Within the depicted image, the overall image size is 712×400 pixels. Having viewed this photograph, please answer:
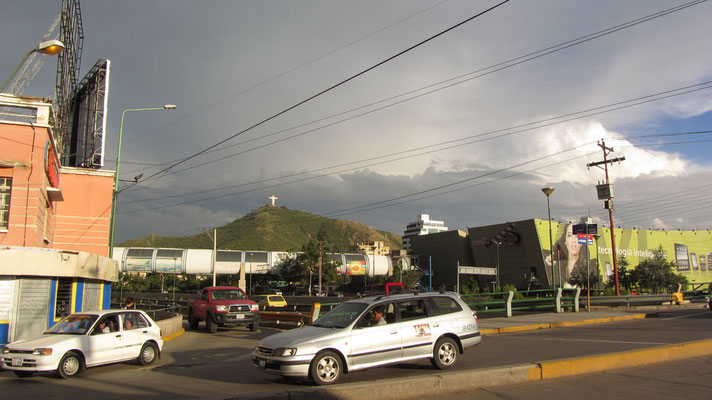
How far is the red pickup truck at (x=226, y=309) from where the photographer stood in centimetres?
2064

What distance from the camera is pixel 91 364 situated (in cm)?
1114

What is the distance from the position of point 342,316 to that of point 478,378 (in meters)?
2.79

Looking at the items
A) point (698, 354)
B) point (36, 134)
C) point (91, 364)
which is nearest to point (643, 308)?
point (698, 354)

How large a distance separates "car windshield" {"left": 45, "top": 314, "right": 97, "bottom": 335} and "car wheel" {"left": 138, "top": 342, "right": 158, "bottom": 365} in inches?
57.6

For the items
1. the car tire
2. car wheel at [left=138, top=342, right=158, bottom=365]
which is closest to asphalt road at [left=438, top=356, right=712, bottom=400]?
car wheel at [left=138, top=342, right=158, bottom=365]

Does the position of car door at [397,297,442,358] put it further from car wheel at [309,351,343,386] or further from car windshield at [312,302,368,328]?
car wheel at [309,351,343,386]

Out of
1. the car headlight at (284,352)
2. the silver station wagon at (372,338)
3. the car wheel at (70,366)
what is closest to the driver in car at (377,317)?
the silver station wagon at (372,338)

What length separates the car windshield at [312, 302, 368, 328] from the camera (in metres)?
9.49

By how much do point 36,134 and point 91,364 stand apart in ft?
46.2

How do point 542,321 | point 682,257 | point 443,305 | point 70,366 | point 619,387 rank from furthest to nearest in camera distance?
point 682,257 < point 542,321 < point 70,366 < point 443,305 < point 619,387

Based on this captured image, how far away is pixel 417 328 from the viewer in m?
9.92

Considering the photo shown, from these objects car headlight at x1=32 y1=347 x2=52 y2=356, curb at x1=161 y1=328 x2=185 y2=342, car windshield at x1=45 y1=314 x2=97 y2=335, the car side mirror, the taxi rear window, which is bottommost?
curb at x1=161 y1=328 x2=185 y2=342

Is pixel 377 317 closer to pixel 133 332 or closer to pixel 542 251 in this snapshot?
pixel 133 332

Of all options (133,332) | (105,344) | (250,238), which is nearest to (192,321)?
(133,332)
